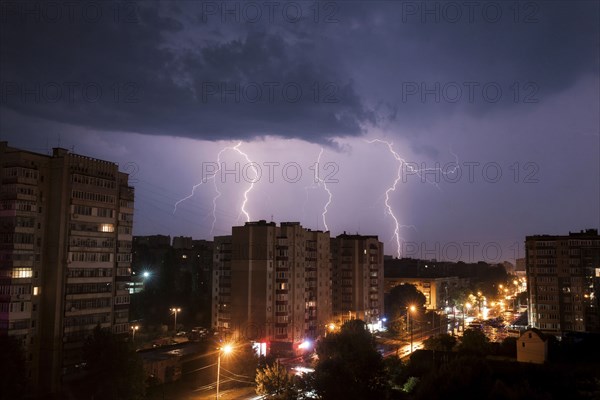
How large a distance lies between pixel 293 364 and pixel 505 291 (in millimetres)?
91543

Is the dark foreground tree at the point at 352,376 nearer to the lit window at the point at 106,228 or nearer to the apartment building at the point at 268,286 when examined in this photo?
the lit window at the point at 106,228

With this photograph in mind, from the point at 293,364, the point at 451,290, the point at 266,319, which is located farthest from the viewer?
the point at 451,290

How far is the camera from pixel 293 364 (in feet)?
145

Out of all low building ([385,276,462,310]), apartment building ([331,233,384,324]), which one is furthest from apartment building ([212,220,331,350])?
low building ([385,276,462,310])

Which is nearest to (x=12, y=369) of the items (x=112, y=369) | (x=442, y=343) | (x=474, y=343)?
(x=112, y=369)

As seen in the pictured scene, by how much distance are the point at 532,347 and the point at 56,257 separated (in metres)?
32.0

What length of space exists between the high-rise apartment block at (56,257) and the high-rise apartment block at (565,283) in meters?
46.8

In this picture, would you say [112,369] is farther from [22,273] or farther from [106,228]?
[106,228]

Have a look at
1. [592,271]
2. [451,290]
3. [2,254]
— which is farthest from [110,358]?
[451,290]

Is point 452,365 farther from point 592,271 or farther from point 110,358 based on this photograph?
point 592,271

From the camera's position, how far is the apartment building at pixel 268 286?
164 feet

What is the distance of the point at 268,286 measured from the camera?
1986 inches

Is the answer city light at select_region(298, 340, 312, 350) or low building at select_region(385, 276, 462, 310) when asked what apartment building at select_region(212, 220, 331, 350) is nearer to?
city light at select_region(298, 340, 312, 350)

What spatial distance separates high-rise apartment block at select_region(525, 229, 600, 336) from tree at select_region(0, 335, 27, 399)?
172 ft
